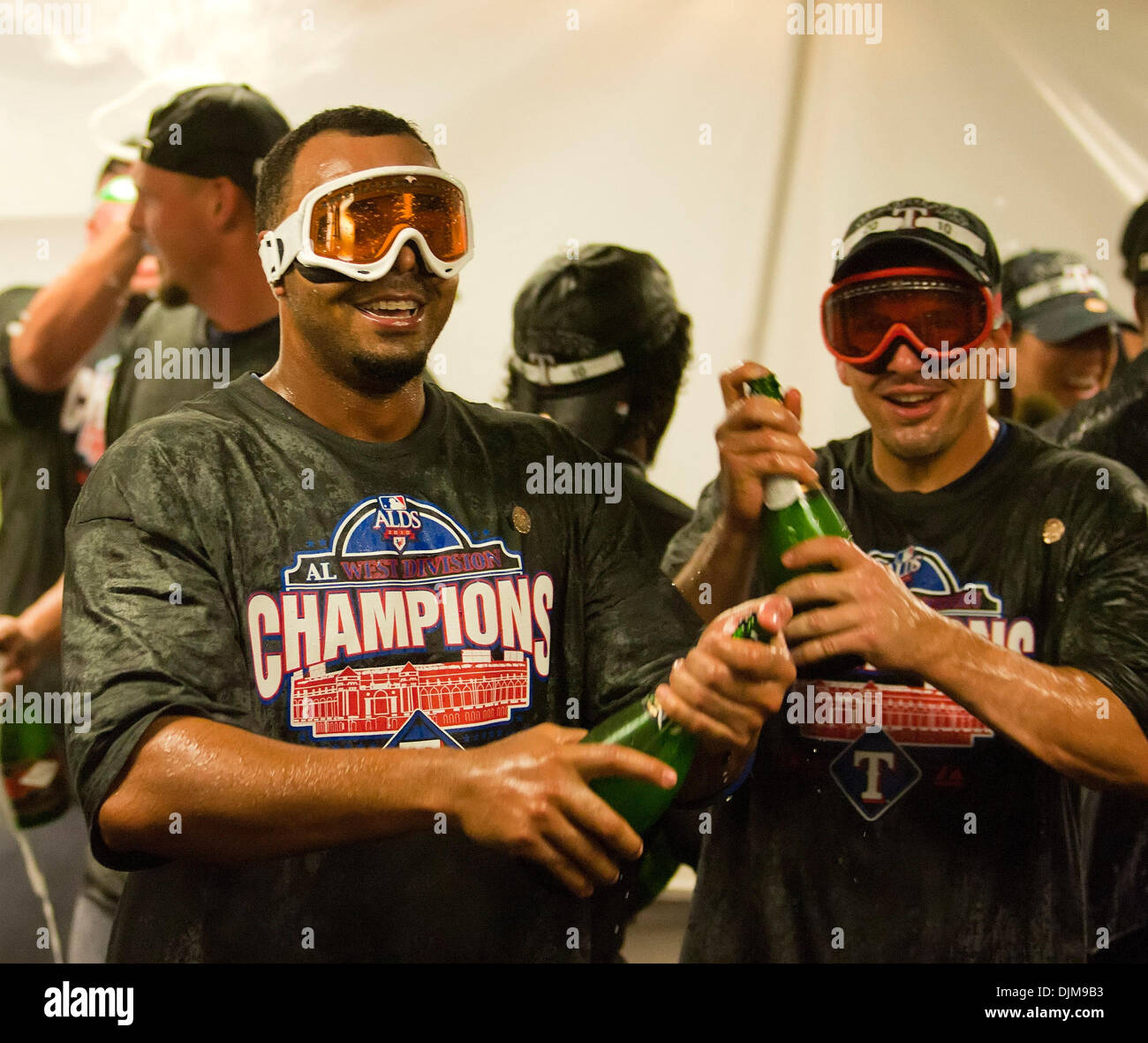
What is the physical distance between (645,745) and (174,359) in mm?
1454

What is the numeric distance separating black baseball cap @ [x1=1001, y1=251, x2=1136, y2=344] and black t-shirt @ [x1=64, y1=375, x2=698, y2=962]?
1241 millimetres

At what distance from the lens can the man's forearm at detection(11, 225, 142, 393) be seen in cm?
262

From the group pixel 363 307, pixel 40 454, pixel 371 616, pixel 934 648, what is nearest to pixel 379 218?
pixel 363 307

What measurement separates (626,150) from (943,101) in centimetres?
70

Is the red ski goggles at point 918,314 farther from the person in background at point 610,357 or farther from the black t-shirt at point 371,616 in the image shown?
the black t-shirt at point 371,616

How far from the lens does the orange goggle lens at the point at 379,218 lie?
74.1 inches

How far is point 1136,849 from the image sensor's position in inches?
98.8

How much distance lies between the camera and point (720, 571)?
6.84 ft

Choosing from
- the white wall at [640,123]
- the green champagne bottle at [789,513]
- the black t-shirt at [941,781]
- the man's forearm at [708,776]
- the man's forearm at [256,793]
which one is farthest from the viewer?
the white wall at [640,123]

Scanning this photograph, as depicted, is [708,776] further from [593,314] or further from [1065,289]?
[1065,289]

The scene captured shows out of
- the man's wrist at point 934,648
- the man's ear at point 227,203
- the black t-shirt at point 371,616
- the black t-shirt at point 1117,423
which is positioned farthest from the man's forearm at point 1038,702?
the man's ear at point 227,203

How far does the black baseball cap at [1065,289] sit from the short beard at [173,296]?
1774 millimetres
